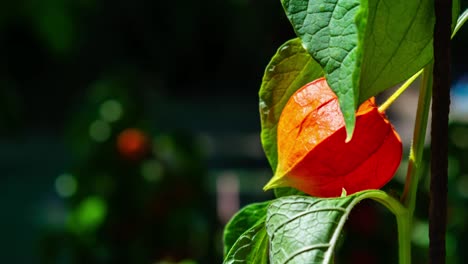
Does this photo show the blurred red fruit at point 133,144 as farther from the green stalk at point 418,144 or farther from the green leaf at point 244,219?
the green stalk at point 418,144

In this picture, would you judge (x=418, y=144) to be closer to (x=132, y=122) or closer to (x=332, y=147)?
(x=332, y=147)

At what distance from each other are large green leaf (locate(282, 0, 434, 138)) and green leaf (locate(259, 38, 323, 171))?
71 mm

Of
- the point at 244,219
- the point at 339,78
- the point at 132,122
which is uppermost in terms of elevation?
the point at 339,78

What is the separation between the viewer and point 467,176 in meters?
1.69

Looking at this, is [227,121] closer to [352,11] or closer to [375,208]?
[375,208]

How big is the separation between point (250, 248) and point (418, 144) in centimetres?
10

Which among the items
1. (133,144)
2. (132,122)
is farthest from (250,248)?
(132,122)

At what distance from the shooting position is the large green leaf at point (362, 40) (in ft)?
1.15

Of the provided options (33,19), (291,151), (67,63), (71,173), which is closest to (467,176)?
(71,173)

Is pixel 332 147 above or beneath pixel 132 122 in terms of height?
above

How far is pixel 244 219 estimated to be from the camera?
535 millimetres

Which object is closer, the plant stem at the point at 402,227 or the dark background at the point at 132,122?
the plant stem at the point at 402,227

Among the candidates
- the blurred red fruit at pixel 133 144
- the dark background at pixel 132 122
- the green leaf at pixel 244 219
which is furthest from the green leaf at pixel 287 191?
the blurred red fruit at pixel 133 144

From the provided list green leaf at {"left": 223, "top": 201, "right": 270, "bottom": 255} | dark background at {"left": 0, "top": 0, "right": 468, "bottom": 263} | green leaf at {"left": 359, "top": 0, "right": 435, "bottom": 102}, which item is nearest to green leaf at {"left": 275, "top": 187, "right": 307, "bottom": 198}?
green leaf at {"left": 223, "top": 201, "right": 270, "bottom": 255}
